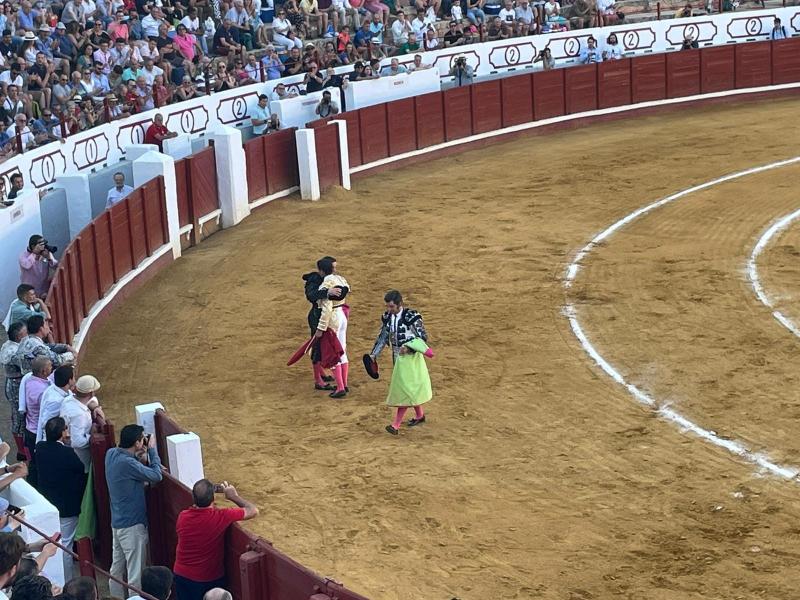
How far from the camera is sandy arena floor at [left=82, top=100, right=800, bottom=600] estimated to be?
10.9 meters

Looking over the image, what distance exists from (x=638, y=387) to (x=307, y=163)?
10.3 metres

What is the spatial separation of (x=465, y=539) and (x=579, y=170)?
13946 millimetres

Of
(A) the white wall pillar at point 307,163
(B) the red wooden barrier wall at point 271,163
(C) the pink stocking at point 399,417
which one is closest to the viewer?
(C) the pink stocking at point 399,417

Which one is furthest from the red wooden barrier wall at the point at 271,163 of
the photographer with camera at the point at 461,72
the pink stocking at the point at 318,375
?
the pink stocking at the point at 318,375

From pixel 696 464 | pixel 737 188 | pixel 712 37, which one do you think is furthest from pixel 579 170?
pixel 696 464

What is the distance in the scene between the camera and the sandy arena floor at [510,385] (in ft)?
35.8

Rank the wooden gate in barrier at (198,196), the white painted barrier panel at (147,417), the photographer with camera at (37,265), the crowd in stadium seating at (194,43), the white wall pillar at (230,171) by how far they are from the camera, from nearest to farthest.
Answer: the white painted barrier panel at (147,417) → the photographer with camera at (37,265) → the wooden gate in barrier at (198,196) → the crowd in stadium seating at (194,43) → the white wall pillar at (230,171)

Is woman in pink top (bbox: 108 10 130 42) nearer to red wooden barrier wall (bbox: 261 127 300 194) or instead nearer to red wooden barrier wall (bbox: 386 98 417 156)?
red wooden barrier wall (bbox: 261 127 300 194)

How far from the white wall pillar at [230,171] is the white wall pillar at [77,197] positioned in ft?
10.9

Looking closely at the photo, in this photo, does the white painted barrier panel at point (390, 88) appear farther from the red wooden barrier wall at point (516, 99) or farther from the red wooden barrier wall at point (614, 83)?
the red wooden barrier wall at point (614, 83)

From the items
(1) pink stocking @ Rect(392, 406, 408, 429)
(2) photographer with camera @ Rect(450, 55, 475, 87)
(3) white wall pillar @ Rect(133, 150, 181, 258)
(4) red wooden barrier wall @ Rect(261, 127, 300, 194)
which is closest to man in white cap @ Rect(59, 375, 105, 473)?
(1) pink stocking @ Rect(392, 406, 408, 429)

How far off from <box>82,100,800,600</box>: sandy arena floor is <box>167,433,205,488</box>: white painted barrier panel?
91 cm

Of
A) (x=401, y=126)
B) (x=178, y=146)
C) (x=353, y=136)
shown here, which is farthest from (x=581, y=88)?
(x=178, y=146)

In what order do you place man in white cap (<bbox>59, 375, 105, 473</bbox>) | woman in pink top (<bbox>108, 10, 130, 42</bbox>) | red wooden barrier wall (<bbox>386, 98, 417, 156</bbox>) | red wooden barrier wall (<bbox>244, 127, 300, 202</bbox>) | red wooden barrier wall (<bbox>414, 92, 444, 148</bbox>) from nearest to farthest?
man in white cap (<bbox>59, 375, 105, 473</bbox>) < red wooden barrier wall (<bbox>244, 127, 300, 202</bbox>) < woman in pink top (<bbox>108, 10, 130, 42</bbox>) < red wooden barrier wall (<bbox>386, 98, 417, 156</bbox>) < red wooden barrier wall (<bbox>414, 92, 444, 148</bbox>)
